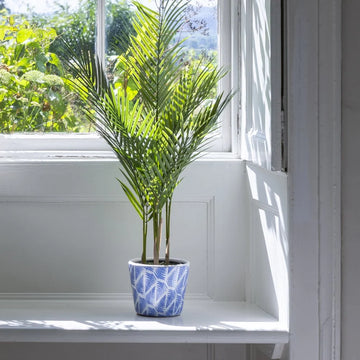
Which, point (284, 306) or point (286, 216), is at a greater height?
point (286, 216)

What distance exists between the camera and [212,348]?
9.63 feet

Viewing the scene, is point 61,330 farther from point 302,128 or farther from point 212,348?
point 302,128

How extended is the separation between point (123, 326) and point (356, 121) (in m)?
1.04

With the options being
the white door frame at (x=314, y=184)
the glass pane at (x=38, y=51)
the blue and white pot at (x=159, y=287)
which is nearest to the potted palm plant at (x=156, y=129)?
the blue and white pot at (x=159, y=287)

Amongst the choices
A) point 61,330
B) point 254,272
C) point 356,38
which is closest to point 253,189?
point 254,272

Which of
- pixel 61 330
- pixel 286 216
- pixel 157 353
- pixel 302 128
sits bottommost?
pixel 157 353

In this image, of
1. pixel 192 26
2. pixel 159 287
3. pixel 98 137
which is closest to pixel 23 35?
pixel 98 137

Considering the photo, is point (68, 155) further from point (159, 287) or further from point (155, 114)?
point (159, 287)

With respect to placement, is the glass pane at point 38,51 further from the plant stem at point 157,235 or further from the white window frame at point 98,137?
the plant stem at point 157,235

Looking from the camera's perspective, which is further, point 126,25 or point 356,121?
point 126,25

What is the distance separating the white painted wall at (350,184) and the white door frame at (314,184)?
3cm

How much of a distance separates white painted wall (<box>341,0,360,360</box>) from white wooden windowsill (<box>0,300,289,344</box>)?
0.75 ft

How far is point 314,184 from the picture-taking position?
2441mm

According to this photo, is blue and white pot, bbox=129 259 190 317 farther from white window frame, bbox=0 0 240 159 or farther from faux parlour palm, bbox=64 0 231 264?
white window frame, bbox=0 0 240 159
